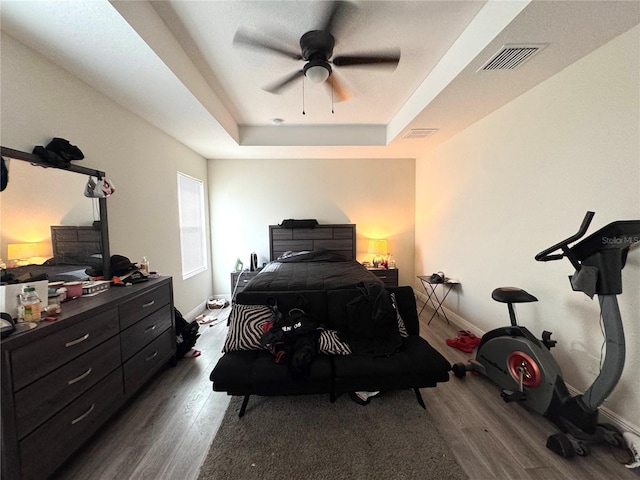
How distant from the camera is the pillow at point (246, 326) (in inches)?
73.5

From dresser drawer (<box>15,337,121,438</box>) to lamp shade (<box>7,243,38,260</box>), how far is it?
685 mm

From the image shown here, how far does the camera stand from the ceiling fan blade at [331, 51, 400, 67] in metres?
1.74

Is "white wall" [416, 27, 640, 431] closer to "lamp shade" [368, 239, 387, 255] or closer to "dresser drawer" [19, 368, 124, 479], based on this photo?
"lamp shade" [368, 239, 387, 255]

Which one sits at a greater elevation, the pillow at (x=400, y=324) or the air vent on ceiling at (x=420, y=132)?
the air vent on ceiling at (x=420, y=132)

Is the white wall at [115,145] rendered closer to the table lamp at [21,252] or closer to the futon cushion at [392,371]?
the table lamp at [21,252]

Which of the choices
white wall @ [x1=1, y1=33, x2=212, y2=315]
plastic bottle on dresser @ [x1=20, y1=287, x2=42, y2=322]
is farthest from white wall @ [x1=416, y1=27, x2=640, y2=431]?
white wall @ [x1=1, y1=33, x2=212, y2=315]

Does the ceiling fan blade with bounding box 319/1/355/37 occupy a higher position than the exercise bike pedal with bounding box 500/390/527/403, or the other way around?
the ceiling fan blade with bounding box 319/1/355/37

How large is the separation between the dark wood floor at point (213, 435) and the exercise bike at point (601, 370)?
0.32ft

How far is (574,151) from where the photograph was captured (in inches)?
70.1

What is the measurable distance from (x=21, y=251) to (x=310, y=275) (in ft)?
7.46

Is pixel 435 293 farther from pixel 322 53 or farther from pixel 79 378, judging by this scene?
pixel 79 378

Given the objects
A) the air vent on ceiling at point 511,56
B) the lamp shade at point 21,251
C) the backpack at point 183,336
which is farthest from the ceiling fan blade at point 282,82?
the backpack at point 183,336

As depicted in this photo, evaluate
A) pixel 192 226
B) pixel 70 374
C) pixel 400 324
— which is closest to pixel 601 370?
pixel 400 324

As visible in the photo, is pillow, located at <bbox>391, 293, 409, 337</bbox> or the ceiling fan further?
pillow, located at <bbox>391, 293, 409, 337</bbox>
